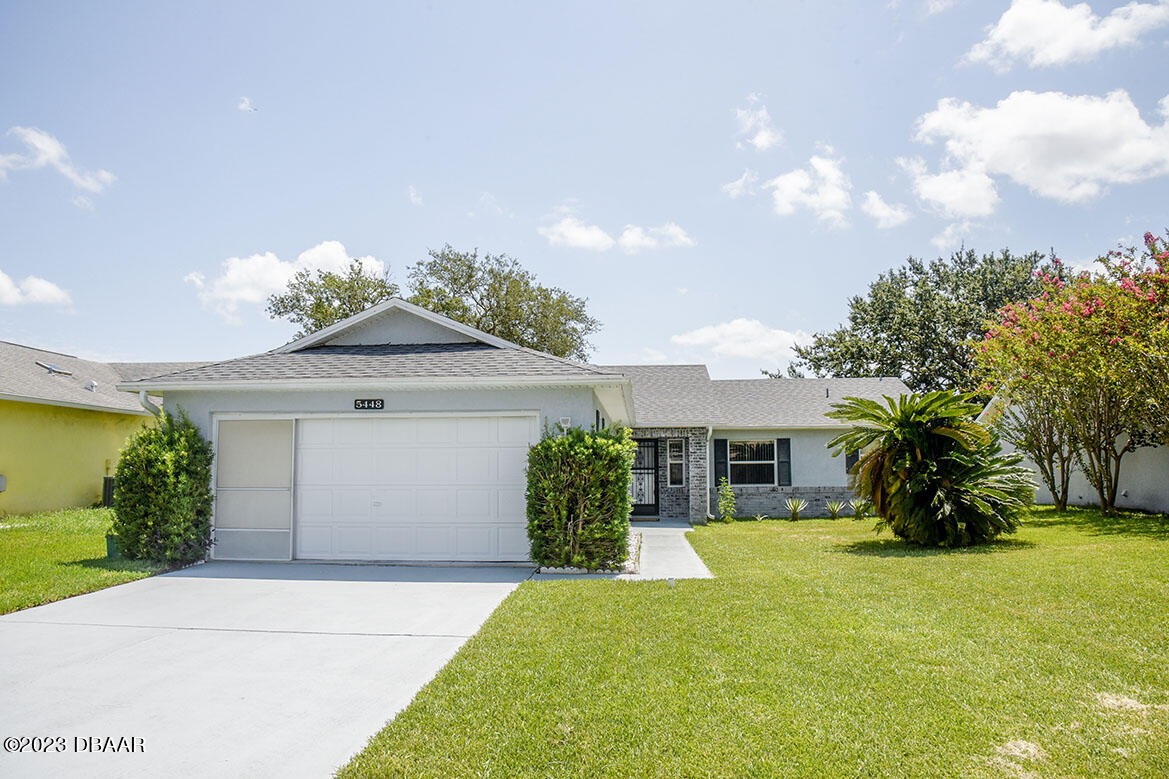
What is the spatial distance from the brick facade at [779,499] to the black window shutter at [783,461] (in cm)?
27

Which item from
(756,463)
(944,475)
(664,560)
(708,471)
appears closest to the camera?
(664,560)

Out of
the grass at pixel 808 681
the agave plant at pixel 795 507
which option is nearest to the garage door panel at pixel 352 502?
the grass at pixel 808 681

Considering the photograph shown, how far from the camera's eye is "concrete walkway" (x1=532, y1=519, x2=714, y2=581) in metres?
9.56

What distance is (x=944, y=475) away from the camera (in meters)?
11.8

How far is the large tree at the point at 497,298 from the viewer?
108ft

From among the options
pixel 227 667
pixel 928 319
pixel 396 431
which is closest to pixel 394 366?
pixel 396 431

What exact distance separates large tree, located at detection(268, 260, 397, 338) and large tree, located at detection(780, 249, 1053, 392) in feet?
78.6

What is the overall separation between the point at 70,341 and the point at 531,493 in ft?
70.1

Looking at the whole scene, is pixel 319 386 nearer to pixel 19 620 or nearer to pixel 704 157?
pixel 19 620

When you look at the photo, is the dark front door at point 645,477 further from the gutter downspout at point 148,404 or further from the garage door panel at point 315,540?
the gutter downspout at point 148,404

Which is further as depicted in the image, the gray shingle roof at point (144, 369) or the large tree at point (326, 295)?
the large tree at point (326, 295)

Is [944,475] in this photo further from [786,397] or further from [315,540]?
[315,540]

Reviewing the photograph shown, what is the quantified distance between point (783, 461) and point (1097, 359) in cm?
776

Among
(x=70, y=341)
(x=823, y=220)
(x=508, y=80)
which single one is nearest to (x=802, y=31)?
(x=508, y=80)
